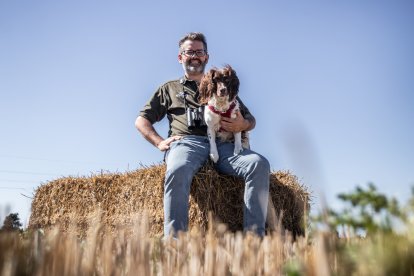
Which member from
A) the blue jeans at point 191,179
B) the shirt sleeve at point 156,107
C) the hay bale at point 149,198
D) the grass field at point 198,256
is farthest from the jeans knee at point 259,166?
the grass field at point 198,256

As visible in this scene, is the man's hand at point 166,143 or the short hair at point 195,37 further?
the short hair at point 195,37

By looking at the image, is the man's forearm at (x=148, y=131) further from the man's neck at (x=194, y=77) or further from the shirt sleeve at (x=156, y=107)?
the man's neck at (x=194, y=77)

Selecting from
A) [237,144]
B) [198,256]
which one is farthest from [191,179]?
[198,256]

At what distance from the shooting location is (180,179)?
2.72 meters

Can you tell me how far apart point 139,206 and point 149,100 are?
145cm

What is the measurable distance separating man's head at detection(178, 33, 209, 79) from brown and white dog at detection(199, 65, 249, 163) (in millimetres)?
222

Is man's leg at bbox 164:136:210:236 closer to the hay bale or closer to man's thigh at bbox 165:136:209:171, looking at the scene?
man's thigh at bbox 165:136:209:171

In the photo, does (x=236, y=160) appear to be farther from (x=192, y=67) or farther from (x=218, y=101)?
(x=192, y=67)

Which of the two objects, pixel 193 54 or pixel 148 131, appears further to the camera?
pixel 193 54

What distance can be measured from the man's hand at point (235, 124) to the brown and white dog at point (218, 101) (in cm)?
3

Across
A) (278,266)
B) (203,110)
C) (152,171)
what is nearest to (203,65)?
(203,110)

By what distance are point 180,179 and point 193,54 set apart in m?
1.52

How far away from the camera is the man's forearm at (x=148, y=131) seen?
3404 mm

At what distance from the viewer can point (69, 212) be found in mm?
5438
